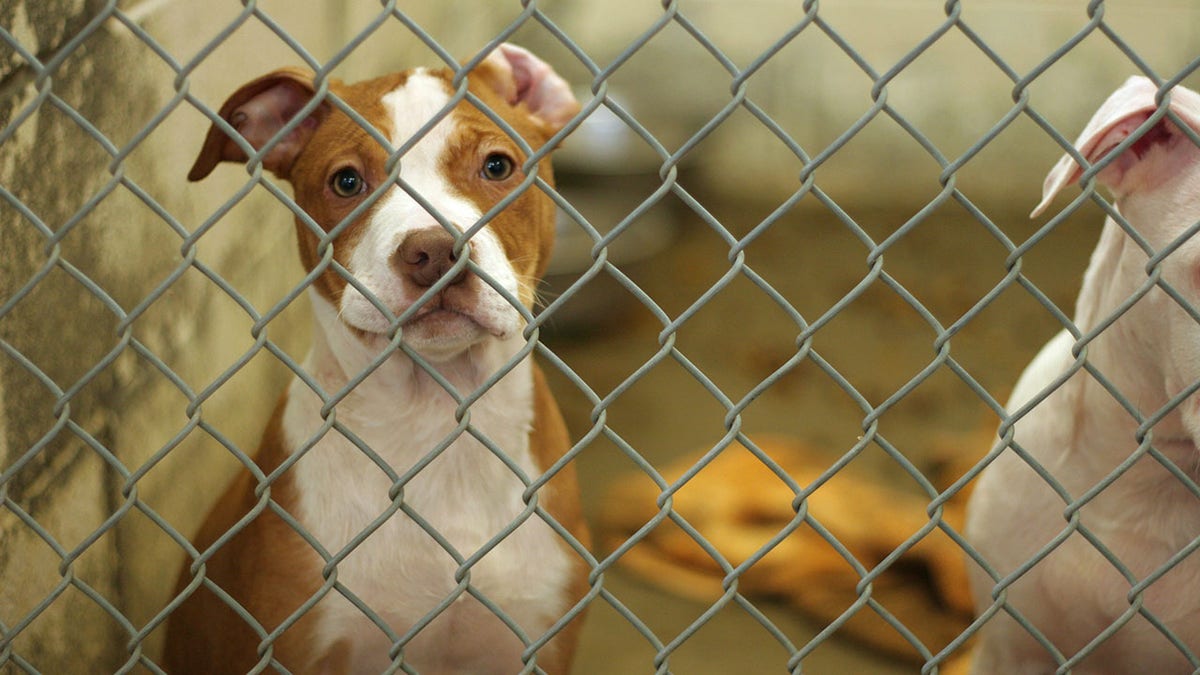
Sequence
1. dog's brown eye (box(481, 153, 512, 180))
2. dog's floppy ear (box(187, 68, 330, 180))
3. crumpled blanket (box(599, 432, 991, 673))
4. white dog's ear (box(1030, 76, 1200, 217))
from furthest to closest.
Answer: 1. crumpled blanket (box(599, 432, 991, 673))
2. dog's brown eye (box(481, 153, 512, 180))
3. dog's floppy ear (box(187, 68, 330, 180))
4. white dog's ear (box(1030, 76, 1200, 217))

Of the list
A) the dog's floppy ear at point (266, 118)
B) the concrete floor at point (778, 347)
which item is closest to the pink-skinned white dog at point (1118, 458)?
the concrete floor at point (778, 347)

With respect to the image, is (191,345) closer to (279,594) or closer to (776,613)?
(279,594)

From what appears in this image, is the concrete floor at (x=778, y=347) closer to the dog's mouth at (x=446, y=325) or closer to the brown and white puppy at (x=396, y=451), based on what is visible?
the brown and white puppy at (x=396, y=451)

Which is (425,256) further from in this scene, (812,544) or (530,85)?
(812,544)

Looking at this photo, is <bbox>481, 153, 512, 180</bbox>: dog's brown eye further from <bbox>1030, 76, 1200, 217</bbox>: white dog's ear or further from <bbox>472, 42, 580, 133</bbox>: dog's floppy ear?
<bbox>1030, 76, 1200, 217</bbox>: white dog's ear

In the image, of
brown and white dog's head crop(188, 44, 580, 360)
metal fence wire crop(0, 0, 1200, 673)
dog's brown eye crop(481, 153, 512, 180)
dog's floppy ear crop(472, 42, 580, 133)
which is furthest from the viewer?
dog's floppy ear crop(472, 42, 580, 133)

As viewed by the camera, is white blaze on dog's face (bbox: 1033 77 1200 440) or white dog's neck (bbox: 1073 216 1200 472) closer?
white blaze on dog's face (bbox: 1033 77 1200 440)

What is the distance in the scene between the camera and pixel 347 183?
2.46 metres

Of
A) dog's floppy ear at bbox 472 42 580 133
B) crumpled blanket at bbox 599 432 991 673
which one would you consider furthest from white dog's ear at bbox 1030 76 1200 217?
crumpled blanket at bbox 599 432 991 673

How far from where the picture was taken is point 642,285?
5.87 metres

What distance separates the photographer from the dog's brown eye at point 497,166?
97.4 inches

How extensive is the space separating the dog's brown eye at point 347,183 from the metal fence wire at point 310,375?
31cm

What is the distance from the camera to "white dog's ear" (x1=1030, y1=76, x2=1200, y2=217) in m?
2.08

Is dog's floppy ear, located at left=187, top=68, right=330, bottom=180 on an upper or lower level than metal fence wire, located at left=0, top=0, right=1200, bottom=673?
upper
